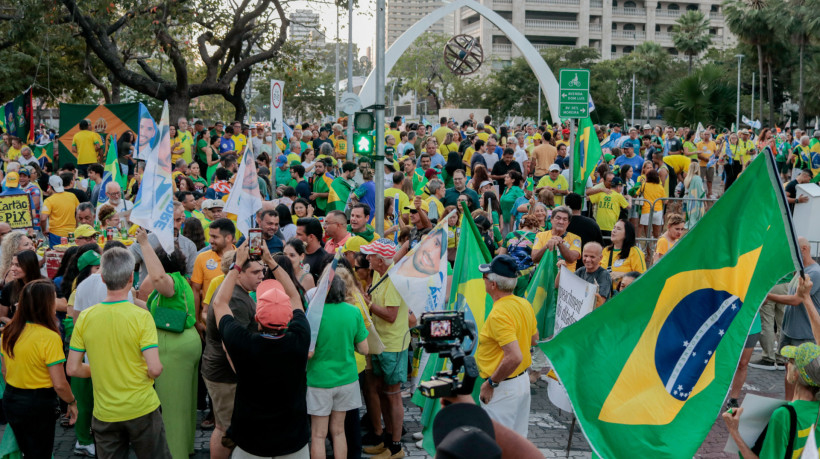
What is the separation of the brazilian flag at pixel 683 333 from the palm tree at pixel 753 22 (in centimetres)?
5555

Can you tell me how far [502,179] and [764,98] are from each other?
54.3 metres

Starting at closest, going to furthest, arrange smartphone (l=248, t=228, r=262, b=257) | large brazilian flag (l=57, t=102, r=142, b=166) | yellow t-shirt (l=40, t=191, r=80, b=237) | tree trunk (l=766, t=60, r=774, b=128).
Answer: smartphone (l=248, t=228, r=262, b=257)
yellow t-shirt (l=40, t=191, r=80, b=237)
large brazilian flag (l=57, t=102, r=142, b=166)
tree trunk (l=766, t=60, r=774, b=128)

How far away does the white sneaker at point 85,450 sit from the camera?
689cm

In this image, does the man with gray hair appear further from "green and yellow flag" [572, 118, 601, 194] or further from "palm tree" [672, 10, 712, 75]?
"palm tree" [672, 10, 712, 75]

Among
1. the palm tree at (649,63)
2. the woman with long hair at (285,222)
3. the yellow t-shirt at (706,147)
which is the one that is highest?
the palm tree at (649,63)

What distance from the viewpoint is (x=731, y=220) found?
14.1 ft

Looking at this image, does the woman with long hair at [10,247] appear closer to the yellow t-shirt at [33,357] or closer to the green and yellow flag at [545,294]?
the yellow t-shirt at [33,357]

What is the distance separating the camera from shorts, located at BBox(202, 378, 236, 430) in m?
6.34

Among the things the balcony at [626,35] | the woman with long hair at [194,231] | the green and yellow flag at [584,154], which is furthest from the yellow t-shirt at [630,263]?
the balcony at [626,35]

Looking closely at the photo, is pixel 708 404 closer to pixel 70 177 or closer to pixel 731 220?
pixel 731 220

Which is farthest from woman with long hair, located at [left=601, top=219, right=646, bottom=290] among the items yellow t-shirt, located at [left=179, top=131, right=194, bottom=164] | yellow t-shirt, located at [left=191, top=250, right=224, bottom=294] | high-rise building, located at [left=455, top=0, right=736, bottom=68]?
high-rise building, located at [left=455, top=0, right=736, bottom=68]

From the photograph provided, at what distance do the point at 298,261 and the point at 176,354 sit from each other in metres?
1.50

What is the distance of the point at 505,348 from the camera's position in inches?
226

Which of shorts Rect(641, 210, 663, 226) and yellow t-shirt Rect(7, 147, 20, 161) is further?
yellow t-shirt Rect(7, 147, 20, 161)
